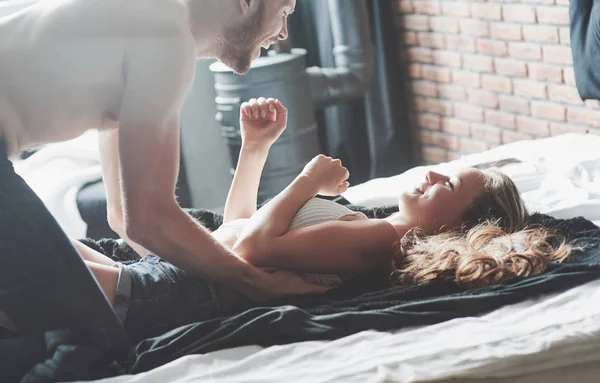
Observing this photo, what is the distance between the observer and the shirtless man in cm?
127

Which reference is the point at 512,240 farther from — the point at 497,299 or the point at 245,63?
the point at 245,63

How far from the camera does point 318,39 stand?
10.1ft

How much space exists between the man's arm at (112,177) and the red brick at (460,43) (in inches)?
65.5

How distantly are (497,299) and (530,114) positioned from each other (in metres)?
1.56

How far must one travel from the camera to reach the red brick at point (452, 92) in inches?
120

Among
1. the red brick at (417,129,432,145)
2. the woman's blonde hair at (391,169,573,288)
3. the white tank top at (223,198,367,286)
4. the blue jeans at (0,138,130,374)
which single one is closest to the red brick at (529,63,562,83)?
the red brick at (417,129,432,145)

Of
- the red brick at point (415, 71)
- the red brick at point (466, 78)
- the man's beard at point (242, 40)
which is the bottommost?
the red brick at point (466, 78)

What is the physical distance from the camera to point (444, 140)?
3.17m

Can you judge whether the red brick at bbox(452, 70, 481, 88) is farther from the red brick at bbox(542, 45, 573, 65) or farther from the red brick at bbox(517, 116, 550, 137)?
the red brick at bbox(542, 45, 573, 65)

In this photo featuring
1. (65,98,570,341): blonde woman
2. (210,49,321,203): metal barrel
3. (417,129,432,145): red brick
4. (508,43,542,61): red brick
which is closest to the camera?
(65,98,570,341): blonde woman

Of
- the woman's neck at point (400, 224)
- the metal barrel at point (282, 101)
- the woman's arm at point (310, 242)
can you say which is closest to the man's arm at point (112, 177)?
the woman's arm at point (310, 242)

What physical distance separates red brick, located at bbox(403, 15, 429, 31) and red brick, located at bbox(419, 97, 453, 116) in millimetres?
267

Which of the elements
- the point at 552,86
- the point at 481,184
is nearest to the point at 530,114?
the point at 552,86

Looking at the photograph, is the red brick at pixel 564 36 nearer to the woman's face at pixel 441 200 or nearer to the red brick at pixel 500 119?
the red brick at pixel 500 119
